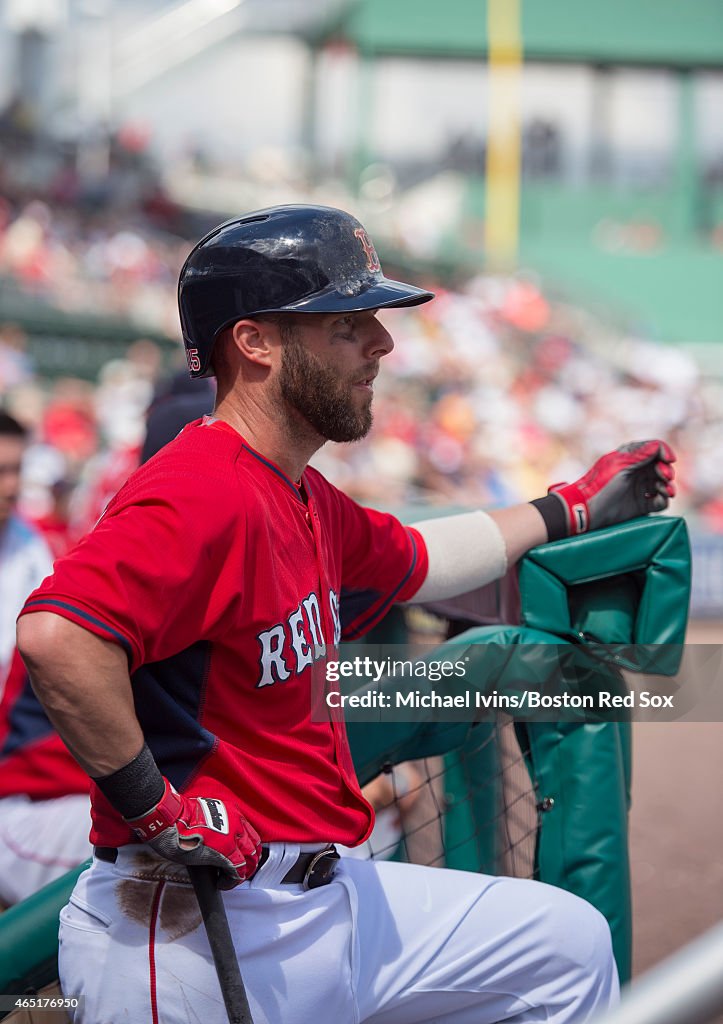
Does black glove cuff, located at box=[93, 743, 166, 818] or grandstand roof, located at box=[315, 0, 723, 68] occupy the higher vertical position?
grandstand roof, located at box=[315, 0, 723, 68]

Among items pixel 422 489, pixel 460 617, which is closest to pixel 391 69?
pixel 422 489

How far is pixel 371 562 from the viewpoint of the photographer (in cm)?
214

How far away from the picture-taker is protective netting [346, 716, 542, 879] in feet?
7.59

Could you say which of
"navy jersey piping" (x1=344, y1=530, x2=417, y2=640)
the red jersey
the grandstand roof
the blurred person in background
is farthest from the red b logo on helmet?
the grandstand roof

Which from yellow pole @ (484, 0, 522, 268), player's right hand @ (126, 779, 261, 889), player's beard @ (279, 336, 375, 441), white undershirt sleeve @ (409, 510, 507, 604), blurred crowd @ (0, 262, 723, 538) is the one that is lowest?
blurred crowd @ (0, 262, 723, 538)

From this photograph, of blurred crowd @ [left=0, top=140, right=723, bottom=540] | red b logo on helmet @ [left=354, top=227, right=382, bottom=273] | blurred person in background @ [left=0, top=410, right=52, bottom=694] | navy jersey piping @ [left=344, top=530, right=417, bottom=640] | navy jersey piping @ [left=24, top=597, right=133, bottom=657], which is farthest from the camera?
blurred crowd @ [left=0, top=140, right=723, bottom=540]

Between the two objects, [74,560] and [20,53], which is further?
[20,53]

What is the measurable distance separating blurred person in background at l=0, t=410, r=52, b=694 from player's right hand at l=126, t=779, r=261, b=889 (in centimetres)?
197

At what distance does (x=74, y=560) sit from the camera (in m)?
1.44

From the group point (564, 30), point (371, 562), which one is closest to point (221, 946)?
point (371, 562)

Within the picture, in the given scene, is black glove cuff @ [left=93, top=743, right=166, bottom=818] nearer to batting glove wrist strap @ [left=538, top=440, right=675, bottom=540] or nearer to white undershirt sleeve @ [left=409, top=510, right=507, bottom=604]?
white undershirt sleeve @ [left=409, top=510, right=507, bottom=604]

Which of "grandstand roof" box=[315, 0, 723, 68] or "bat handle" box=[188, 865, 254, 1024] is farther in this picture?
"grandstand roof" box=[315, 0, 723, 68]

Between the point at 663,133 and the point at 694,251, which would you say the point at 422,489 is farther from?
the point at 663,133

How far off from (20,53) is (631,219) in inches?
526
